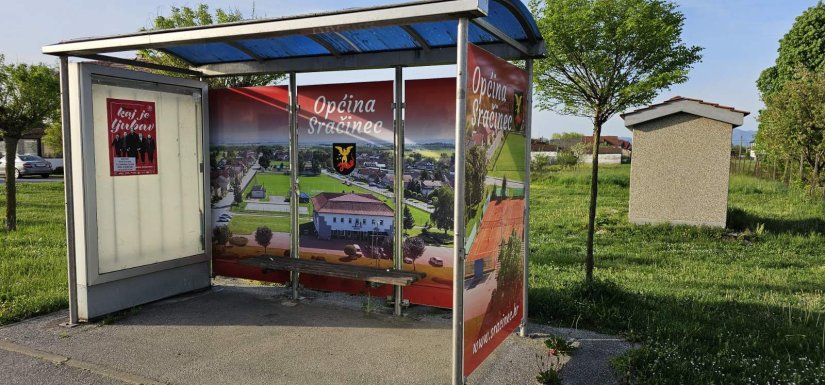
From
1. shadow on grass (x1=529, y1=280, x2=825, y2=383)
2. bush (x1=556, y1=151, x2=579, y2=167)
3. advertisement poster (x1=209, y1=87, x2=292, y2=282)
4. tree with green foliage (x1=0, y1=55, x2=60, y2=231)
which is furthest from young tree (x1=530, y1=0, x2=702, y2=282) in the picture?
bush (x1=556, y1=151, x2=579, y2=167)

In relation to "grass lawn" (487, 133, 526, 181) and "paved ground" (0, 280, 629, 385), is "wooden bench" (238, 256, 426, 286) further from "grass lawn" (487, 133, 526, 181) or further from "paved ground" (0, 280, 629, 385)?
"grass lawn" (487, 133, 526, 181)

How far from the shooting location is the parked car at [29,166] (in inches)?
1141

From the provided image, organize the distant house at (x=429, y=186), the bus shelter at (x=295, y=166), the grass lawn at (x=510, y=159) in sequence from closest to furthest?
the grass lawn at (x=510, y=159) < the bus shelter at (x=295, y=166) < the distant house at (x=429, y=186)

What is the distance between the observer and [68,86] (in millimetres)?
5359

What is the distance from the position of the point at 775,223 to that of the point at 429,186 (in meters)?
10.1

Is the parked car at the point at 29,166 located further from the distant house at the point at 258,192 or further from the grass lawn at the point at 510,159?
the grass lawn at the point at 510,159

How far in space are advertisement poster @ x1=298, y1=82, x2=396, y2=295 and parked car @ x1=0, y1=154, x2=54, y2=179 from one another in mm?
29270

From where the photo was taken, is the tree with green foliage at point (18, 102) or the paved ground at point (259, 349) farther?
the tree with green foliage at point (18, 102)

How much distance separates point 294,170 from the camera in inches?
251

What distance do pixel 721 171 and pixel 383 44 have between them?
9564mm

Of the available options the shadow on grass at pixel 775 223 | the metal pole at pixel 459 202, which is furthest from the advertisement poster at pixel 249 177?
the shadow on grass at pixel 775 223

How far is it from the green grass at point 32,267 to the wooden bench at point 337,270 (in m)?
2.08

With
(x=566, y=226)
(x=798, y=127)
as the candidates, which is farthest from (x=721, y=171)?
(x=798, y=127)

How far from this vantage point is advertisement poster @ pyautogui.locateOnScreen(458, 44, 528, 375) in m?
3.76
